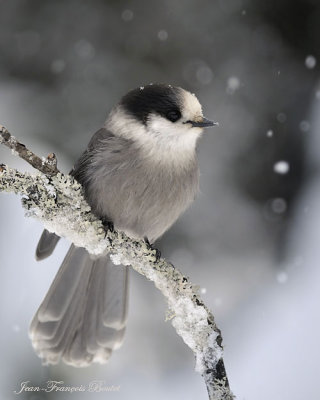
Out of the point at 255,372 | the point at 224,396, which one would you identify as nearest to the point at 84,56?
the point at 255,372

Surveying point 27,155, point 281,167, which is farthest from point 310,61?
point 27,155

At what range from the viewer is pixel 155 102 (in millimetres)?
2975

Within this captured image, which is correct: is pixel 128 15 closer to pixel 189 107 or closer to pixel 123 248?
pixel 189 107

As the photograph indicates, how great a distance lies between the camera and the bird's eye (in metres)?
2.96

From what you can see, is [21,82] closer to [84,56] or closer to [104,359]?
[84,56]

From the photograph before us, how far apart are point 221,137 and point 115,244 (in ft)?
5.83

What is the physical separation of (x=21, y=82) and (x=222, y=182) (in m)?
1.39

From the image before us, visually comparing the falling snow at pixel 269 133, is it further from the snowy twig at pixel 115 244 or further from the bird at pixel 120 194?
the snowy twig at pixel 115 244

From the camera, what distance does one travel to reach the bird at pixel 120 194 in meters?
2.97

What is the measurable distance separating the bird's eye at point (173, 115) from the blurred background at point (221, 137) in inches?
37.9

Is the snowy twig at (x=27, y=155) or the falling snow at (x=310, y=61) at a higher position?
the falling snow at (x=310, y=61)

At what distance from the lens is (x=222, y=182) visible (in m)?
4.07

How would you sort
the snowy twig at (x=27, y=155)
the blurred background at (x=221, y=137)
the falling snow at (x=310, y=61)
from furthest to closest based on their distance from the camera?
the falling snow at (x=310, y=61)
the blurred background at (x=221, y=137)
the snowy twig at (x=27, y=155)

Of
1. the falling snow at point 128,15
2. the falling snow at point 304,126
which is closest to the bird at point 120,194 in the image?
the falling snow at point 128,15
